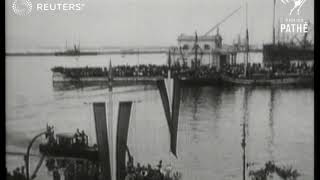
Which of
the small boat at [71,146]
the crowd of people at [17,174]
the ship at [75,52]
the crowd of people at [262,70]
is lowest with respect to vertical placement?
the crowd of people at [17,174]

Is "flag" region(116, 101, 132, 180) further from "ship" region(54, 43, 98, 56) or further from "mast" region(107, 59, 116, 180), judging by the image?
"ship" region(54, 43, 98, 56)

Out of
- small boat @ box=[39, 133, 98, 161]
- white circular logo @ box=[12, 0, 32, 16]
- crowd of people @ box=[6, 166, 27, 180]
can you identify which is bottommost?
crowd of people @ box=[6, 166, 27, 180]


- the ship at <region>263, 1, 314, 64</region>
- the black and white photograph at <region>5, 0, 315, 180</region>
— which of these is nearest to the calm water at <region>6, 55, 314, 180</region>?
the black and white photograph at <region>5, 0, 315, 180</region>

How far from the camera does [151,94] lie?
81.4 inches

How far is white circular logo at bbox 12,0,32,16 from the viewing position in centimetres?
205

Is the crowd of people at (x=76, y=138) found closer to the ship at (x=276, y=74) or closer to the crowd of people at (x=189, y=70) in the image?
the crowd of people at (x=189, y=70)

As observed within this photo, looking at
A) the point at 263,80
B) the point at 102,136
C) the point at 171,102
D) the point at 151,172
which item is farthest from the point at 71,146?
the point at 263,80

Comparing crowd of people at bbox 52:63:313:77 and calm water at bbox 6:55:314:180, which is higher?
crowd of people at bbox 52:63:313:77

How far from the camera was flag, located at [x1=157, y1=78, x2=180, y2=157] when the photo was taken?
2.05 m

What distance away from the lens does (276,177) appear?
6.73ft

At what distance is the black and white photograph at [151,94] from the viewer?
2043mm

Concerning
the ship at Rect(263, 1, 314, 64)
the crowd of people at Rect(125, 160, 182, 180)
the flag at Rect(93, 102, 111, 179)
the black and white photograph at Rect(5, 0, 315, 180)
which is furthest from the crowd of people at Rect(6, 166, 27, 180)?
the ship at Rect(263, 1, 314, 64)

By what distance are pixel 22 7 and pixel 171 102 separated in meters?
0.79

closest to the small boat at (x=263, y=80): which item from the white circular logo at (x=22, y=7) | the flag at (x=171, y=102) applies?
the flag at (x=171, y=102)
